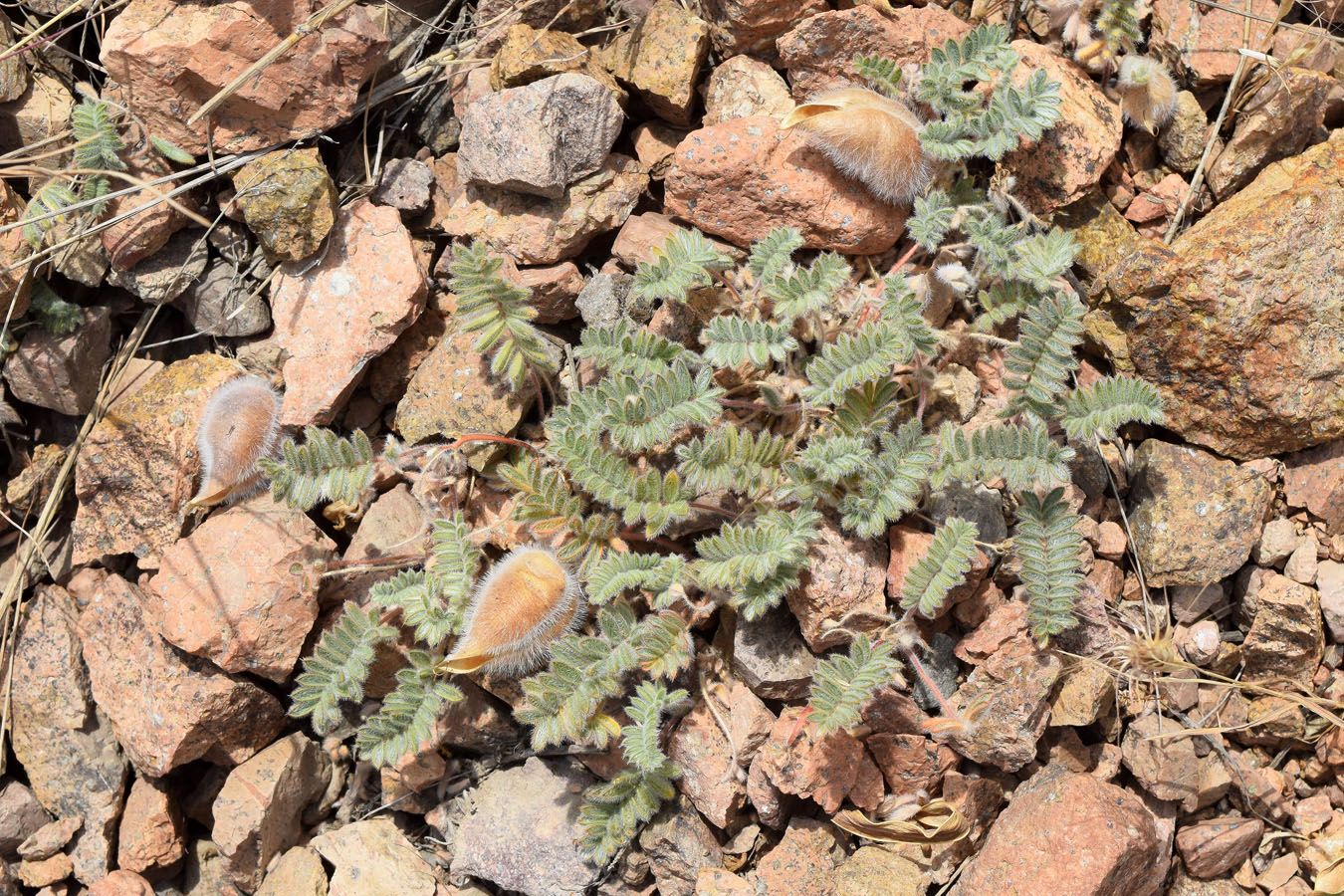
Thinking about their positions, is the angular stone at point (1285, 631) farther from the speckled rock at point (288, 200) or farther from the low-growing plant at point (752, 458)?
the speckled rock at point (288, 200)

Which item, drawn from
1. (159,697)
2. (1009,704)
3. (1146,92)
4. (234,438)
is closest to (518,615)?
(234,438)

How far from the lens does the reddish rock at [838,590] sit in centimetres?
307

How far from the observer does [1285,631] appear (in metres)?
3.11

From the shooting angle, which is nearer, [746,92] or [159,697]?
[159,697]

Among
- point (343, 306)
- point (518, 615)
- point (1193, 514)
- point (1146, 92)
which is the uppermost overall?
point (1146, 92)

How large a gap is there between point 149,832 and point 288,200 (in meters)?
2.12

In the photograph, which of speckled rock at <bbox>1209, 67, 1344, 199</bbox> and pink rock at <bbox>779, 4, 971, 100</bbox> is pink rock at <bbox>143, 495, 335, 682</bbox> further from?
speckled rock at <bbox>1209, 67, 1344, 199</bbox>

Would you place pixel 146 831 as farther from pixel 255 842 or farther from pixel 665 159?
pixel 665 159

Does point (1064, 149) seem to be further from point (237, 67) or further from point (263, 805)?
point (263, 805)

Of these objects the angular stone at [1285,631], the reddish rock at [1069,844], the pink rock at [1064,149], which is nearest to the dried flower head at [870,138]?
the pink rock at [1064,149]

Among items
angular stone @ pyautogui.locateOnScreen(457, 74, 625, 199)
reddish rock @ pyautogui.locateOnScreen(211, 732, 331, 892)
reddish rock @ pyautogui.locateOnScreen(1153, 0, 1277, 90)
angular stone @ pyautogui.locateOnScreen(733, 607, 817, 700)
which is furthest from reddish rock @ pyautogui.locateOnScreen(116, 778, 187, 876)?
reddish rock @ pyautogui.locateOnScreen(1153, 0, 1277, 90)

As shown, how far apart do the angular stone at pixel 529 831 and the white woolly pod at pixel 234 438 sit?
4.12ft

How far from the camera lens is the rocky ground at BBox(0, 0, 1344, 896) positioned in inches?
122

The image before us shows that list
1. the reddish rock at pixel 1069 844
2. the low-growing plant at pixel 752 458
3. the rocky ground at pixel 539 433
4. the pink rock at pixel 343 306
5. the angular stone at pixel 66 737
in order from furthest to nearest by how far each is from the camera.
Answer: the angular stone at pixel 66 737, the pink rock at pixel 343 306, the rocky ground at pixel 539 433, the low-growing plant at pixel 752 458, the reddish rock at pixel 1069 844
